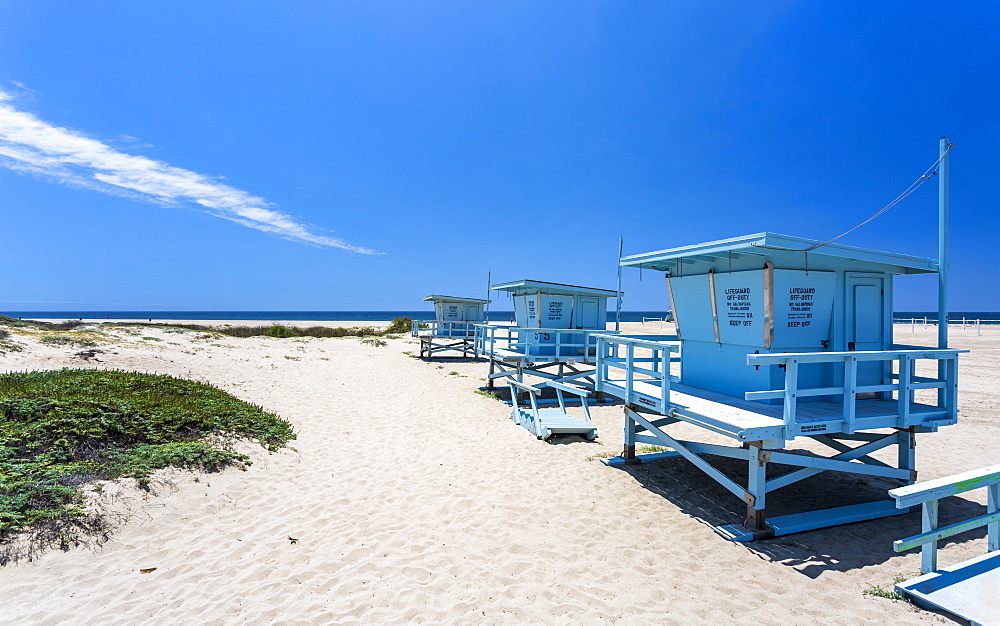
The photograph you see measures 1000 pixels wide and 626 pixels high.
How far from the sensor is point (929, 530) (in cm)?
448

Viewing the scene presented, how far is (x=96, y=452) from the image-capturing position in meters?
6.70

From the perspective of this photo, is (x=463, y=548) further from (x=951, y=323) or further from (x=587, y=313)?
(x=951, y=323)

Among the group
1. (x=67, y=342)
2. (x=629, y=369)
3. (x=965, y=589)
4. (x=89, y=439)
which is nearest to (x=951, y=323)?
(x=629, y=369)

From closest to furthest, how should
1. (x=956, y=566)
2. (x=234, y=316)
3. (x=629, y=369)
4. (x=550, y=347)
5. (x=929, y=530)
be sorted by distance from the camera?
(x=929, y=530) → (x=956, y=566) → (x=629, y=369) → (x=550, y=347) → (x=234, y=316)

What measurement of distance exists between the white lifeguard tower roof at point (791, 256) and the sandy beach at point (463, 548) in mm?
3819

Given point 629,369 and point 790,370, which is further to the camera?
point 629,369

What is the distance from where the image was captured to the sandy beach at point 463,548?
13.8 feet

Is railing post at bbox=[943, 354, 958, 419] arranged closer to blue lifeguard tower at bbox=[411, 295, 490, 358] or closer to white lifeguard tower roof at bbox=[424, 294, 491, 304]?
blue lifeguard tower at bbox=[411, 295, 490, 358]

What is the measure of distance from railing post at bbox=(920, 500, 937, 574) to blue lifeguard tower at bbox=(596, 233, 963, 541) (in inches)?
54.5

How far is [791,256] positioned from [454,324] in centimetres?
2322

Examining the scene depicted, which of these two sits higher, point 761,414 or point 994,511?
point 761,414

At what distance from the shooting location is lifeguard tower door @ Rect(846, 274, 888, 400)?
24.2ft

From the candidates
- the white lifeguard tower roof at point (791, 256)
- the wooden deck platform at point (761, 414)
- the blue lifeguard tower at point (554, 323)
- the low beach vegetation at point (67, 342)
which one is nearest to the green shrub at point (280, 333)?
the low beach vegetation at point (67, 342)

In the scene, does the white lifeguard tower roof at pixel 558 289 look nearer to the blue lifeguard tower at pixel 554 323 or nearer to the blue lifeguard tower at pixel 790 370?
the blue lifeguard tower at pixel 554 323
